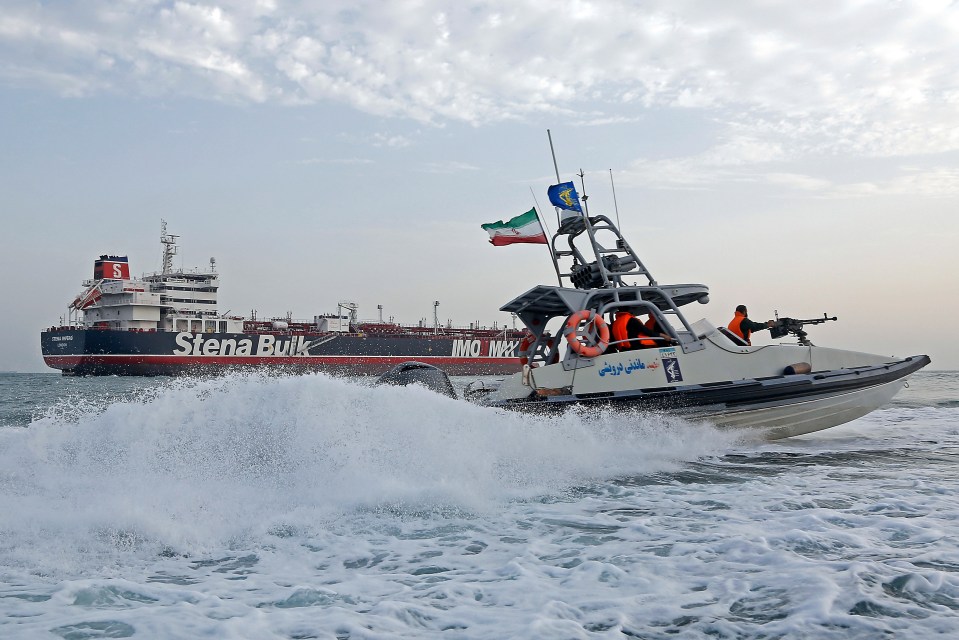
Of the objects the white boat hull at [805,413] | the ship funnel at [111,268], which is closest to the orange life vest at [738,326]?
the white boat hull at [805,413]

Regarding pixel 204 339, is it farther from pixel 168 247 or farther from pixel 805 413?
pixel 805 413

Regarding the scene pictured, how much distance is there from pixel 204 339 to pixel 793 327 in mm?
46662

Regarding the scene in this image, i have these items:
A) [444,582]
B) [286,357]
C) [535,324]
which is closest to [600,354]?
[535,324]

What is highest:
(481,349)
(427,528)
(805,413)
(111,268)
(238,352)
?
(111,268)

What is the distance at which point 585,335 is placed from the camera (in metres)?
9.75

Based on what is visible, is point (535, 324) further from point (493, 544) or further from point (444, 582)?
point (444, 582)

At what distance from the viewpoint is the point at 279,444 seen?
6262 mm

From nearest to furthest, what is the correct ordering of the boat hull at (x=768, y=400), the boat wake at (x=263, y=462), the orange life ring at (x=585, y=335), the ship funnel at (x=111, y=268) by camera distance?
the boat wake at (x=263, y=462), the boat hull at (x=768, y=400), the orange life ring at (x=585, y=335), the ship funnel at (x=111, y=268)

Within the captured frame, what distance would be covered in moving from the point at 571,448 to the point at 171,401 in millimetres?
4061

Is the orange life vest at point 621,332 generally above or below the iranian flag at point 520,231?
below

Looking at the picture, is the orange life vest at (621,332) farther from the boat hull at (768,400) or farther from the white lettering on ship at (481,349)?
the white lettering on ship at (481,349)

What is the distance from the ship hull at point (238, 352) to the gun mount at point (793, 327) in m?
42.2

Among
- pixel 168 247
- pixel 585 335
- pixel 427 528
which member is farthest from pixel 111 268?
pixel 427 528

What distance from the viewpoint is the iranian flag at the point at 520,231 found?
39.5ft
